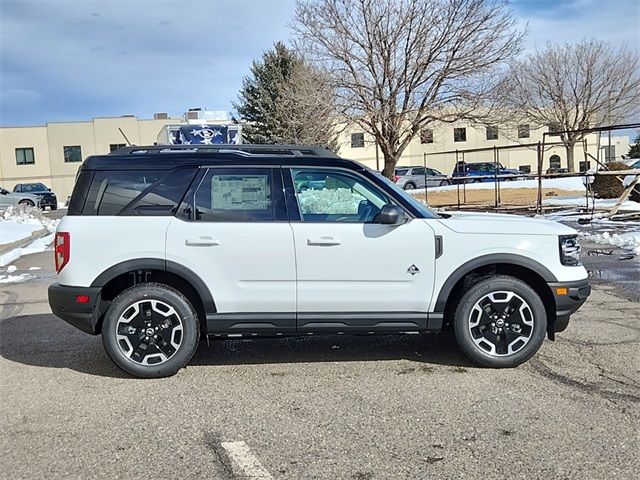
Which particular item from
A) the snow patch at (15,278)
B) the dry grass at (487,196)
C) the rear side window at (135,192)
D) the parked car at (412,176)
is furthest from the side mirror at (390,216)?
the parked car at (412,176)

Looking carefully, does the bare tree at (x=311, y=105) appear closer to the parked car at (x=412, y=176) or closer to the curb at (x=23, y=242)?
the curb at (x=23, y=242)

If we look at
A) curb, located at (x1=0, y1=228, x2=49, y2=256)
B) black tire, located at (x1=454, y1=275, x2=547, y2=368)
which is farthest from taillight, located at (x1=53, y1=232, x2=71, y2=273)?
curb, located at (x1=0, y1=228, x2=49, y2=256)

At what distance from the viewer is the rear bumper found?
4.96 meters

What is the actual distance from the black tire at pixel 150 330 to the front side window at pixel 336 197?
130 cm

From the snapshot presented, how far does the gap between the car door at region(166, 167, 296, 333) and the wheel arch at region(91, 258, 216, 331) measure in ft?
0.17

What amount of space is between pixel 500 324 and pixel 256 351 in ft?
7.39

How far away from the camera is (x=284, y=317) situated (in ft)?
16.4

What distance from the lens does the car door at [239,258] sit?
4.95 metres

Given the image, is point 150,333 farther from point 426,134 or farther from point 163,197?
point 426,134

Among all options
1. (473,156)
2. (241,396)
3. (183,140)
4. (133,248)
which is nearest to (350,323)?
(241,396)

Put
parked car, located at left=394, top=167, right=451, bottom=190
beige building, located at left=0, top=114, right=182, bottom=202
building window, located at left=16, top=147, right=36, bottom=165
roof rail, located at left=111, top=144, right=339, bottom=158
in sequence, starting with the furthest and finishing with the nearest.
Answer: building window, located at left=16, top=147, right=36, bottom=165 < beige building, located at left=0, top=114, right=182, bottom=202 < parked car, located at left=394, top=167, right=451, bottom=190 < roof rail, located at left=111, top=144, right=339, bottom=158

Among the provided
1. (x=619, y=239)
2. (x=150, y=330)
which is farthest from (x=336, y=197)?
(x=619, y=239)

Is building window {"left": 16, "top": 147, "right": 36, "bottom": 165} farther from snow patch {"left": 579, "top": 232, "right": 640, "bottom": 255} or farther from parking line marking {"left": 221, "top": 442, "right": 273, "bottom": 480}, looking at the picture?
parking line marking {"left": 221, "top": 442, "right": 273, "bottom": 480}

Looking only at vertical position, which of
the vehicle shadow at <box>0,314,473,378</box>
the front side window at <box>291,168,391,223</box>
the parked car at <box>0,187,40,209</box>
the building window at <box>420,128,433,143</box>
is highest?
the building window at <box>420,128,433,143</box>
